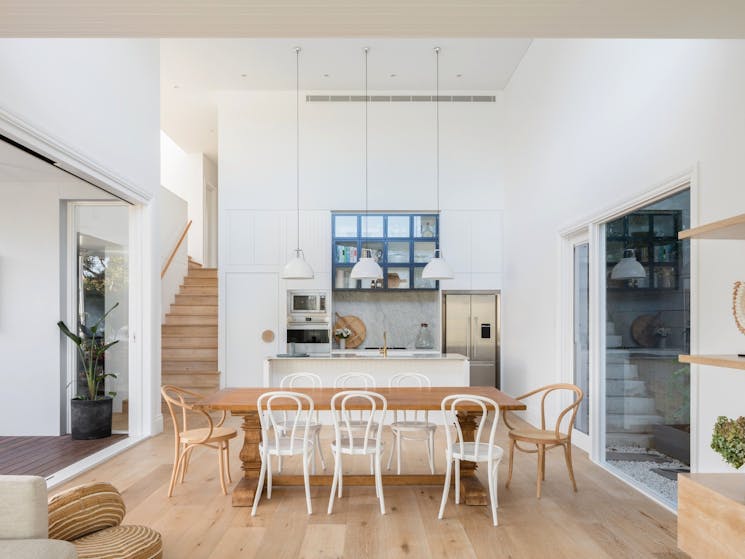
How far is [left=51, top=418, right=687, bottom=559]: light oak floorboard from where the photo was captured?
121 inches

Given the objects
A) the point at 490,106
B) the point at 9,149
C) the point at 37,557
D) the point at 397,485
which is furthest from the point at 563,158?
the point at 37,557

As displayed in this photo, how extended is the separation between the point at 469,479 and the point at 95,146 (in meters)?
4.00

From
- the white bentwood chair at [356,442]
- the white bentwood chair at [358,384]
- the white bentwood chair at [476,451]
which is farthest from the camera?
the white bentwood chair at [358,384]

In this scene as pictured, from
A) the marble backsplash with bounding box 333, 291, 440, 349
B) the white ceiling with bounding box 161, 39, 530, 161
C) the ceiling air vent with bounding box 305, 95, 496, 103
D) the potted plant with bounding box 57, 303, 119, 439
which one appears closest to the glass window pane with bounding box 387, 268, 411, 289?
the marble backsplash with bounding box 333, 291, 440, 349

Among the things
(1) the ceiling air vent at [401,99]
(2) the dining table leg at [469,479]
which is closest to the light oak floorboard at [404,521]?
(2) the dining table leg at [469,479]

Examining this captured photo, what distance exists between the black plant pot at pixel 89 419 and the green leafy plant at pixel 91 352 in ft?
0.32

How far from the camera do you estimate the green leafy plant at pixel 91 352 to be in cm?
566

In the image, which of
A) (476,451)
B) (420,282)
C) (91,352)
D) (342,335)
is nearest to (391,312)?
(420,282)

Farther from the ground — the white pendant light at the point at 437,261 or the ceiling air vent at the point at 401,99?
the ceiling air vent at the point at 401,99

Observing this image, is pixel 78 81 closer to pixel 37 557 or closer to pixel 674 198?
pixel 37 557

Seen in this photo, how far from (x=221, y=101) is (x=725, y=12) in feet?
23.0

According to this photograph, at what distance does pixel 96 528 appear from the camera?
2729mm

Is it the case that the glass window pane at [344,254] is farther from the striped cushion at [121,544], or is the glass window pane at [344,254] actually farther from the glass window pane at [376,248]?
the striped cushion at [121,544]

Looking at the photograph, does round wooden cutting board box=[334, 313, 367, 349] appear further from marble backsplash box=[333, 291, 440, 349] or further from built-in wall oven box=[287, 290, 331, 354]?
built-in wall oven box=[287, 290, 331, 354]
